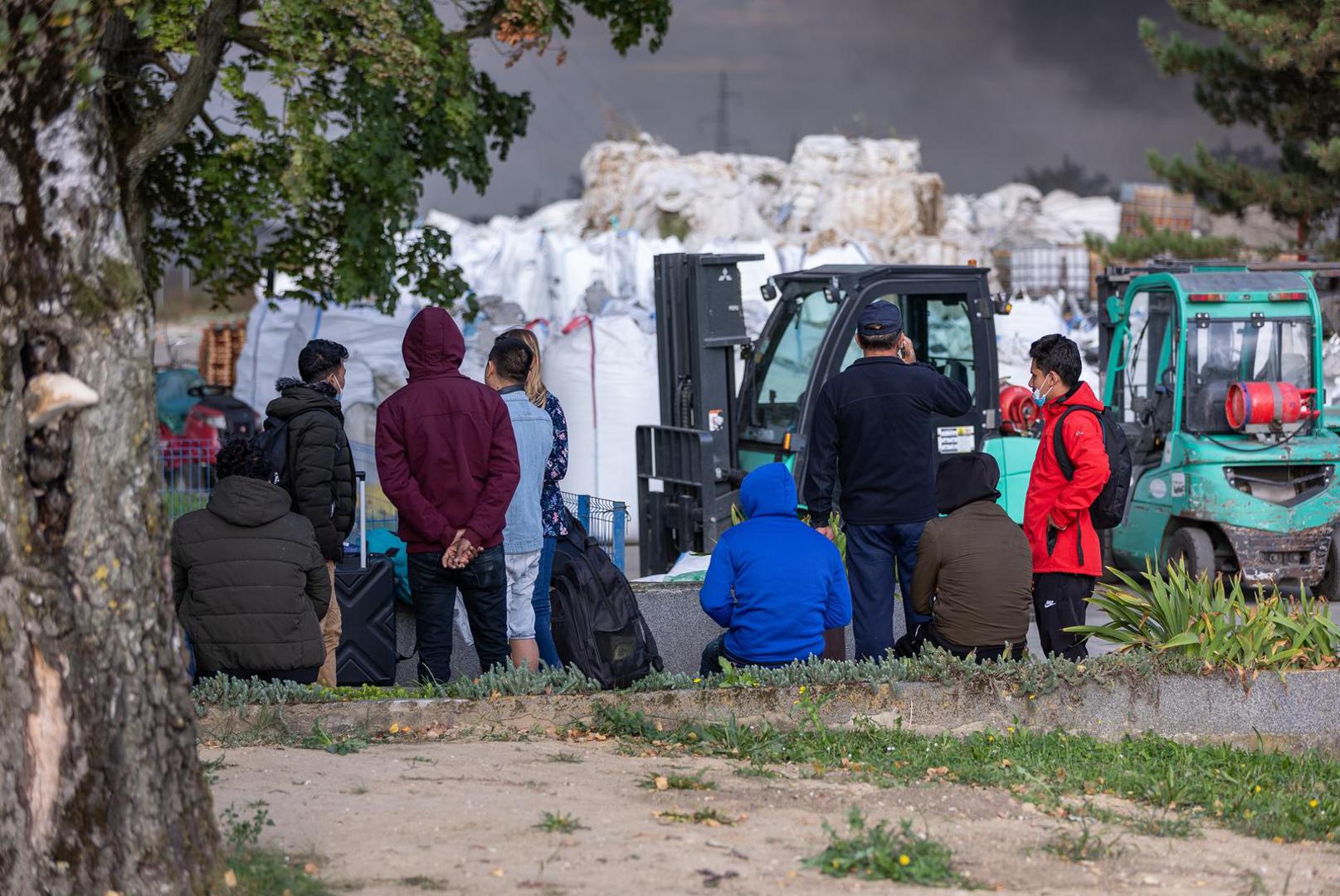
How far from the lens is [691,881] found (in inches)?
160

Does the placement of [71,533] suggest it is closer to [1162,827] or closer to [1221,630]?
[1162,827]

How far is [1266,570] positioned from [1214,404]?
1094 mm

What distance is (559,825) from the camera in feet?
14.6

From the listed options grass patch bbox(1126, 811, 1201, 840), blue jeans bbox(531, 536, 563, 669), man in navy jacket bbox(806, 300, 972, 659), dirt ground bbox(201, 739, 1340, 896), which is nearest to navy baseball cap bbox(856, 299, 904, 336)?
man in navy jacket bbox(806, 300, 972, 659)

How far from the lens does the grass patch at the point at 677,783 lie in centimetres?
499

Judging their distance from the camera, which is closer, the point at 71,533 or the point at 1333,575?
the point at 71,533

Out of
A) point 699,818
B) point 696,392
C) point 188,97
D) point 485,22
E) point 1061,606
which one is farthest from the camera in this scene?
point 485,22

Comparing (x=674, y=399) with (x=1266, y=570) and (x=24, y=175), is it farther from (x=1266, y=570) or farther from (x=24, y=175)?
(x=24, y=175)

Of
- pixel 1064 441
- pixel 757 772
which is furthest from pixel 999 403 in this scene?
pixel 757 772

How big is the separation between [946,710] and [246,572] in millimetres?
2689

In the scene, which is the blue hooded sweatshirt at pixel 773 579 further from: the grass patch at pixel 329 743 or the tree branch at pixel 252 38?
the tree branch at pixel 252 38

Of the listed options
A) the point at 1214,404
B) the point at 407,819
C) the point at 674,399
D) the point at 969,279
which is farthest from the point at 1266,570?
the point at 407,819

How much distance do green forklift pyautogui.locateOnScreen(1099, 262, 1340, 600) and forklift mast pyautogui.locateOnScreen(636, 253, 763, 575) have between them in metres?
2.79

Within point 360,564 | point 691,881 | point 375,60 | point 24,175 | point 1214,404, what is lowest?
point 691,881
